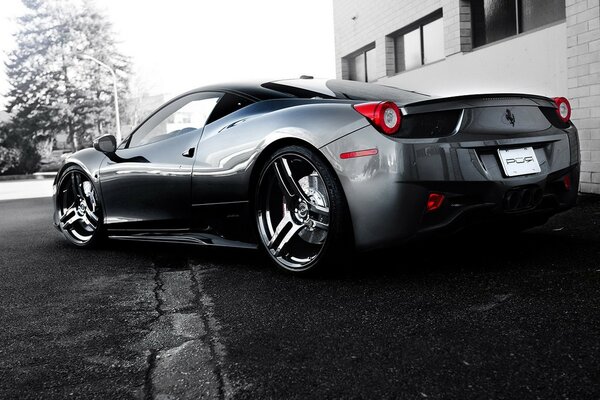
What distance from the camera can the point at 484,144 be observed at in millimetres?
3129

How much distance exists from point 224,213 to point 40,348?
63.2 inches

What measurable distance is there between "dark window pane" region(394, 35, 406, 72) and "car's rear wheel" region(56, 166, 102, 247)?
918 cm

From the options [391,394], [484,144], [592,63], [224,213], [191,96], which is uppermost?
[592,63]

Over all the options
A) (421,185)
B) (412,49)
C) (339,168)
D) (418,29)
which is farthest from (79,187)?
(412,49)

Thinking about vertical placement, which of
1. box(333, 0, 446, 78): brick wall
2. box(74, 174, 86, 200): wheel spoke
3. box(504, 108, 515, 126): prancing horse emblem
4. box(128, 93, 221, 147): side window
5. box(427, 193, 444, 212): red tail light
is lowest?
box(427, 193, 444, 212): red tail light

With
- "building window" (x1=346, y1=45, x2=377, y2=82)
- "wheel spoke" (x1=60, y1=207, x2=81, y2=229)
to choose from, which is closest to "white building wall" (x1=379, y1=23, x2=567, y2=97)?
"building window" (x1=346, y1=45, x2=377, y2=82)

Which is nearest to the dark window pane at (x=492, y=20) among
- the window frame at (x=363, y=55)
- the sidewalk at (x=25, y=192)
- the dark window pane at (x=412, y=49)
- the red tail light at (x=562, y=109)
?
the dark window pane at (x=412, y=49)

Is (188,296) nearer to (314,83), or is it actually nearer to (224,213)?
(224,213)

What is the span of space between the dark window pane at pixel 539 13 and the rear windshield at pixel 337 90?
4962 mm

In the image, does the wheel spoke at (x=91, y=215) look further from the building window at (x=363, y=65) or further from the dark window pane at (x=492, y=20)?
the building window at (x=363, y=65)

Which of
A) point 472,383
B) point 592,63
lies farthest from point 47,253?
point 592,63

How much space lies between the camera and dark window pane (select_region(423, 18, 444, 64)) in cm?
1120

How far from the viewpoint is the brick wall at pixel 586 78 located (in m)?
6.89

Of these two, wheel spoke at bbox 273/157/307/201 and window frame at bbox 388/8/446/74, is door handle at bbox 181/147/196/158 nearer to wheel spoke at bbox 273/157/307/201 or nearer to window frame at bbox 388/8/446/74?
wheel spoke at bbox 273/157/307/201
